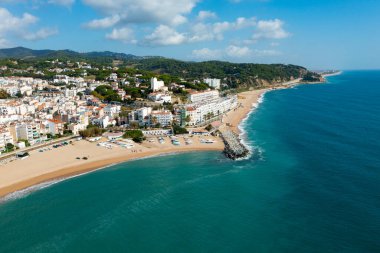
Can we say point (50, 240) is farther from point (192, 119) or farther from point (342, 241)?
point (192, 119)

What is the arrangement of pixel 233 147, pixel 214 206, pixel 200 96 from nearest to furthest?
pixel 214 206
pixel 233 147
pixel 200 96

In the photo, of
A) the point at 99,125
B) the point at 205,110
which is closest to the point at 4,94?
the point at 99,125

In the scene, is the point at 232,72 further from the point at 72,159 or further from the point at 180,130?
the point at 72,159

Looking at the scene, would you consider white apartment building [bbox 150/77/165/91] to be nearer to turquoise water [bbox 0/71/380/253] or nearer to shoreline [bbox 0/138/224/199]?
shoreline [bbox 0/138/224/199]

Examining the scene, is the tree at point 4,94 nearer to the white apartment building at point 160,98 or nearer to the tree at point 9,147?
the white apartment building at point 160,98

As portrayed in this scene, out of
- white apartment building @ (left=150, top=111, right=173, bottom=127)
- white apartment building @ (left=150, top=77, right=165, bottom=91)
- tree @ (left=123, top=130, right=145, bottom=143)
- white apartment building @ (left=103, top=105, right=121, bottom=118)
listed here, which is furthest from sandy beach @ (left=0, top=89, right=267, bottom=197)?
white apartment building @ (left=150, top=77, right=165, bottom=91)

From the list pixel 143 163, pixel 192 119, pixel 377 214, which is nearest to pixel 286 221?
pixel 377 214

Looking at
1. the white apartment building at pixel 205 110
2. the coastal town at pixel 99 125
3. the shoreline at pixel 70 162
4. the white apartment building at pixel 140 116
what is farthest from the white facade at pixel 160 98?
the shoreline at pixel 70 162
